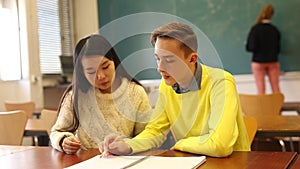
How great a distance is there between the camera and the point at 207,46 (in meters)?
1.59

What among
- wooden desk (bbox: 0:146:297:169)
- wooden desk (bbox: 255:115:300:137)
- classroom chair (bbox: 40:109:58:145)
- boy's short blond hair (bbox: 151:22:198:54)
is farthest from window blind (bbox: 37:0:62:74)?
boy's short blond hair (bbox: 151:22:198:54)

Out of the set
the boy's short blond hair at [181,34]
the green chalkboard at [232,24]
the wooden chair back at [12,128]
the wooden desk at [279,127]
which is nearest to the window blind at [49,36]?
the green chalkboard at [232,24]

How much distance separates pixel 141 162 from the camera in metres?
1.25

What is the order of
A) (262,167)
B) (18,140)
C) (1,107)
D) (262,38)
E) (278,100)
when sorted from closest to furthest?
(262,167) → (18,140) → (278,100) → (1,107) → (262,38)

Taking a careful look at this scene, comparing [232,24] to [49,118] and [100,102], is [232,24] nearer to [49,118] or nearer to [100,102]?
[49,118]

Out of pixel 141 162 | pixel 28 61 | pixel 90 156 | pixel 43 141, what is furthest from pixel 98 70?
pixel 28 61

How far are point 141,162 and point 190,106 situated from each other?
0.96 ft

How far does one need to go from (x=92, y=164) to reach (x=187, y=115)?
0.37 metres

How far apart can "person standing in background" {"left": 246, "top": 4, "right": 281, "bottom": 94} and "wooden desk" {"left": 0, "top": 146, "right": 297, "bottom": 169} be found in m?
4.14

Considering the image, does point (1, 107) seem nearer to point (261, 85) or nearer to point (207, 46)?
point (261, 85)

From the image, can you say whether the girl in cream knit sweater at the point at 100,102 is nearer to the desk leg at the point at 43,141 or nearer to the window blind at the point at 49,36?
the desk leg at the point at 43,141

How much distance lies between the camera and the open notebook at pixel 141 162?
3.87 feet

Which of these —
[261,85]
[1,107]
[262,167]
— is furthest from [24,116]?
[261,85]

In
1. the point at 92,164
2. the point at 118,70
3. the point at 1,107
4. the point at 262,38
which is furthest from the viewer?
the point at 262,38
